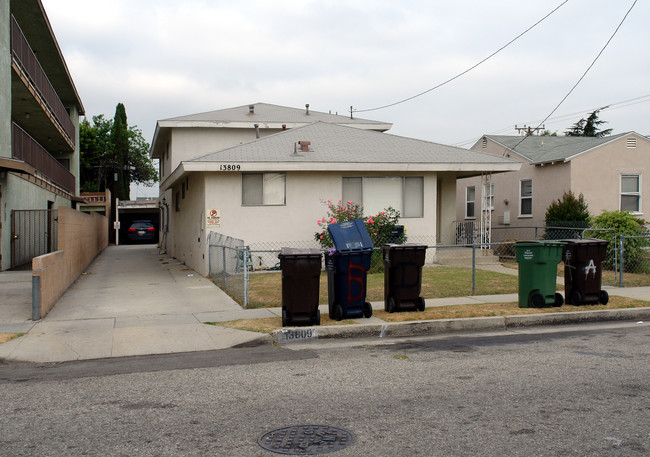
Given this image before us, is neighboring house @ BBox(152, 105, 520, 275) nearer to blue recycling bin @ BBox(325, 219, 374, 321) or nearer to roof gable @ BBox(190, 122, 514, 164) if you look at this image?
roof gable @ BBox(190, 122, 514, 164)

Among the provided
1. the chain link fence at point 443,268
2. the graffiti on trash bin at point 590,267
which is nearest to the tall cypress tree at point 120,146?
the chain link fence at point 443,268

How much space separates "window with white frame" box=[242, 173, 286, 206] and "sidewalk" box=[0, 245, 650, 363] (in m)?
3.95

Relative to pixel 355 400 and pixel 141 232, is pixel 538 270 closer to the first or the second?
pixel 355 400

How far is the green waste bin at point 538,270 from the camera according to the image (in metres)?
10.3

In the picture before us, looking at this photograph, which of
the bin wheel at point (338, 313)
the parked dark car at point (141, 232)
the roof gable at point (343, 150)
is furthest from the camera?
the parked dark car at point (141, 232)

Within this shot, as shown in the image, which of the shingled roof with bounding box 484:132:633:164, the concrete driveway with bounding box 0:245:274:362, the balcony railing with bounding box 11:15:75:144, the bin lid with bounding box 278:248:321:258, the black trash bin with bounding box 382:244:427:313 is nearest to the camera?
the concrete driveway with bounding box 0:245:274:362

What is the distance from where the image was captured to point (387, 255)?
33.1 feet

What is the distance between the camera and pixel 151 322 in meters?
9.72

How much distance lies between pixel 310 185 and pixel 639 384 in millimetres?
12774

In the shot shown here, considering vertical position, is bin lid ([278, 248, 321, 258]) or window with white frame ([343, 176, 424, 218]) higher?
window with white frame ([343, 176, 424, 218])

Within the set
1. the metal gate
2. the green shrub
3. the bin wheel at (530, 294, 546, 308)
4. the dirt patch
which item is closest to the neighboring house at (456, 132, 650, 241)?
the green shrub

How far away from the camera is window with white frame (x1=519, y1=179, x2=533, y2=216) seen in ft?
78.1

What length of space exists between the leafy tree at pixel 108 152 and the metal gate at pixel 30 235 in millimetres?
39793

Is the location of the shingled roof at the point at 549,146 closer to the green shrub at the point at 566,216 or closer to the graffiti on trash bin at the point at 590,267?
the green shrub at the point at 566,216
